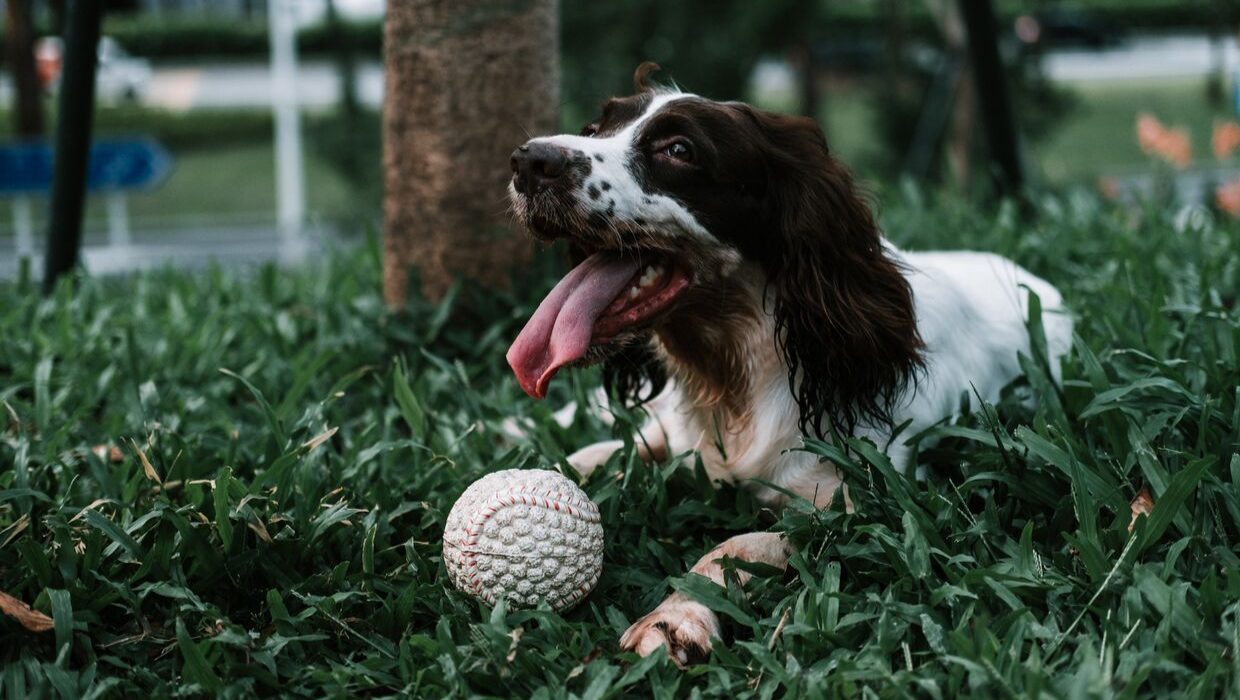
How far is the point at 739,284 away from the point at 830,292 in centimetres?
25

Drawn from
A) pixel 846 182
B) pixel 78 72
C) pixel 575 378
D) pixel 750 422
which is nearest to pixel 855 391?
pixel 750 422

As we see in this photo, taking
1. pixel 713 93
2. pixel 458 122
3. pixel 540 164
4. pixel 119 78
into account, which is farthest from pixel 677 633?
pixel 119 78

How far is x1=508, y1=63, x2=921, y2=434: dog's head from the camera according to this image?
302 centimetres

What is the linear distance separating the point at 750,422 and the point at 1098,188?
5.24 meters

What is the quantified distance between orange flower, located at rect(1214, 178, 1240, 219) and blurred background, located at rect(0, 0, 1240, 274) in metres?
0.02

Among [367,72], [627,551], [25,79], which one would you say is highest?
[25,79]

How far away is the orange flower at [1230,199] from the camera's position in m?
6.95

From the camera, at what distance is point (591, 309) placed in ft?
10.1

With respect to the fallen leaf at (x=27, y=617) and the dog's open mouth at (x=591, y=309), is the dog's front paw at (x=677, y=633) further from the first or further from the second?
the fallen leaf at (x=27, y=617)

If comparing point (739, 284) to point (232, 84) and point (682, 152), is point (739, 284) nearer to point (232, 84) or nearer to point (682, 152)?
point (682, 152)

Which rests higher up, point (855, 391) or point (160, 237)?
point (855, 391)

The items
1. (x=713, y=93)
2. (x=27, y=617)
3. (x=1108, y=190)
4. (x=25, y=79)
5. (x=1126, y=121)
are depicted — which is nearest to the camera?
(x=27, y=617)

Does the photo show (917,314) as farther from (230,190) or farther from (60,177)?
(230,190)

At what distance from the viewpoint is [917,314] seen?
3414mm
